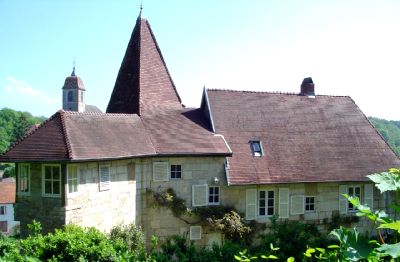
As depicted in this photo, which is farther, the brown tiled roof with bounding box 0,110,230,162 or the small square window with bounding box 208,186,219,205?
the small square window with bounding box 208,186,219,205

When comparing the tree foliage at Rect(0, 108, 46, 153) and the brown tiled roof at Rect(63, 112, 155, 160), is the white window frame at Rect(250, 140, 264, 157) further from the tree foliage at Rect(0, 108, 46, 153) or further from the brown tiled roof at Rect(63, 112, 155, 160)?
the tree foliage at Rect(0, 108, 46, 153)

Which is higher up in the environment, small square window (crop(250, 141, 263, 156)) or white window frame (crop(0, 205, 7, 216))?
small square window (crop(250, 141, 263, 156))

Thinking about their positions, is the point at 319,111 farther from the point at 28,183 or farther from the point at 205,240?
the point at 28,183

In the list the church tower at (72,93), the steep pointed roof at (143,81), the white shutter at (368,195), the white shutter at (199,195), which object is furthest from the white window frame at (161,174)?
the church tower at (72,93)

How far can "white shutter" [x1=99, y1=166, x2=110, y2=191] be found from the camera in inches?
588

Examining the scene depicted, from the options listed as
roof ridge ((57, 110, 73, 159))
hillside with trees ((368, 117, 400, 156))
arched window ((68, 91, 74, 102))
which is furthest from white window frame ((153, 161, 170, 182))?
hillside with trees ((368, 117, 400, 156))

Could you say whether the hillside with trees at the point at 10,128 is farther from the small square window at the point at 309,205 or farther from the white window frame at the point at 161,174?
the small square window at the point at 309,205

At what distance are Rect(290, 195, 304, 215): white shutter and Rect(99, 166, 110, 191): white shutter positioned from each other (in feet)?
28.2

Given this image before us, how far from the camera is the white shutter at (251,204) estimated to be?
1877cm

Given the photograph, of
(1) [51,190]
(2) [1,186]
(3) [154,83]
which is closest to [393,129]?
(2) [1,186]

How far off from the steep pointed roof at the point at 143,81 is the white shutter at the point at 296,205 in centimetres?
695

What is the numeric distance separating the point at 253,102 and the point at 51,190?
39.3 ft

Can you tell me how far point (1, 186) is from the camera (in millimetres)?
50531

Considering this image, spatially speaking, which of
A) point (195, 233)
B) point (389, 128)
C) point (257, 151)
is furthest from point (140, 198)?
point (389, 128)
